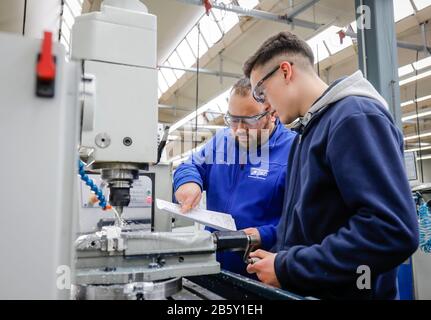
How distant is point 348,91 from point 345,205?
293mm

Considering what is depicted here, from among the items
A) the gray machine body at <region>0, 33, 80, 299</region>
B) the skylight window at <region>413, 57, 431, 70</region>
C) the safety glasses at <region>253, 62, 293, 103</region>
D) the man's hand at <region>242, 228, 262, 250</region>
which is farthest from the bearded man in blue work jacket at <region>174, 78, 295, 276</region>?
the skylight window at <region>413, 57, 431, 70</region>

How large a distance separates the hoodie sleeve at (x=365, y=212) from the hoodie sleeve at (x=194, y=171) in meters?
0.67

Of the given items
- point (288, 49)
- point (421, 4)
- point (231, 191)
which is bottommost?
point (231, 191)

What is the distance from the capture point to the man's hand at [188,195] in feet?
3.95

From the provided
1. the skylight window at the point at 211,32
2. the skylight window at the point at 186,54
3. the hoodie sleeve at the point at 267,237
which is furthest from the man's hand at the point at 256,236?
the skylight window at the point at 186,54

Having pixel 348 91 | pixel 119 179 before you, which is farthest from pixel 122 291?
pixel 348 91

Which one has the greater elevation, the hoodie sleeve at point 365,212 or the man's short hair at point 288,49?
the man's short hair at point 288,49

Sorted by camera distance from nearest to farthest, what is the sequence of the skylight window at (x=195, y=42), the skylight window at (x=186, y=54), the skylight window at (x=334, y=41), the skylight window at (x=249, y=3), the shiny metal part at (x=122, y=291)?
the shiny metal part at (x=122, y=291)
the skylight window at (x=334, y=41)
the skylight window at (x=249, y=3)
the skylight window at (x=195, y=42)
the skylight window at (x=186, y=54)

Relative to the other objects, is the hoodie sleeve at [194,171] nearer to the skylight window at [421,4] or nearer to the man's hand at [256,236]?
the man's hand at [256,236]

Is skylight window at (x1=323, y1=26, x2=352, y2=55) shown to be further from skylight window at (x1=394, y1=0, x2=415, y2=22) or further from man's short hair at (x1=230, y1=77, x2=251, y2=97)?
man's short hair at (x1=230, y1=77, x2=251, y2=97)

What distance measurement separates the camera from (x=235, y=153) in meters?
1.50

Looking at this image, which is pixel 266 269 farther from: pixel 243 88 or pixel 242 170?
pixel 243 88

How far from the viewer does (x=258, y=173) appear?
1349 mm

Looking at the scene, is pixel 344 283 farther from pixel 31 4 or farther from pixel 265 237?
pixel 31 4
